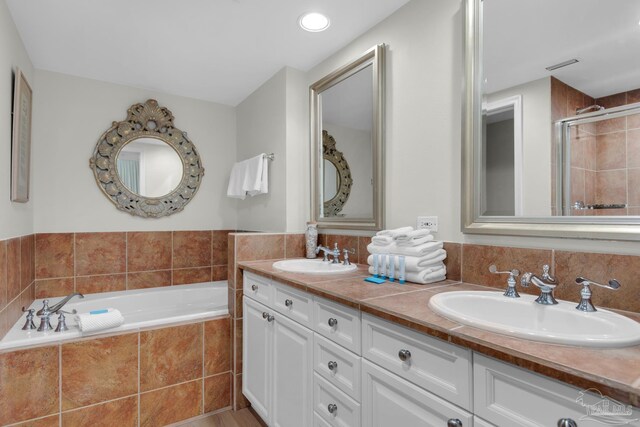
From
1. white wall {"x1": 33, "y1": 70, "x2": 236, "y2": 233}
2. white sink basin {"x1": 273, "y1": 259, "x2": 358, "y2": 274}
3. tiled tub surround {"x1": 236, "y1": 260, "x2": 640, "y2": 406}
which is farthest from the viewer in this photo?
white wall {"x1": 33, "y1": 70, "x2": 236, "y2": 233}

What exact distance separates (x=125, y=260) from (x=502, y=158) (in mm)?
2866

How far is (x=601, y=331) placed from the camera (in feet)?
2.97

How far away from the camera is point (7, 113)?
185cm

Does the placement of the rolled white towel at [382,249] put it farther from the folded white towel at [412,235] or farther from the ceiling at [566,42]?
the ceiling at [566,42]

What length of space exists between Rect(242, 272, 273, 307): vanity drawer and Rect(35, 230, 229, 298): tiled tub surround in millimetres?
1249

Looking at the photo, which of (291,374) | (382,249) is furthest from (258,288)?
(382,249)

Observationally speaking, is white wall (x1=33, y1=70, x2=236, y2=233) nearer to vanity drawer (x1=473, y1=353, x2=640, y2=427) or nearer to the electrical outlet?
the electrical outlet

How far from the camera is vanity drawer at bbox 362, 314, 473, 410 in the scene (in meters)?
0.84

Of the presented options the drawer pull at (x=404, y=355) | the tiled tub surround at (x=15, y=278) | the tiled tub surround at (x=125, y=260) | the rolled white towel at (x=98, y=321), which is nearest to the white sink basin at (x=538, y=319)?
the drawer pull at (x=404, y=355)

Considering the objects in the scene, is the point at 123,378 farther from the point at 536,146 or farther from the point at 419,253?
the point at 536,146

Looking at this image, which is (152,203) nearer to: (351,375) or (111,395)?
(111,395)

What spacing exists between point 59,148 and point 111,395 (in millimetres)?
1895

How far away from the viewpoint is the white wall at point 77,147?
254cm

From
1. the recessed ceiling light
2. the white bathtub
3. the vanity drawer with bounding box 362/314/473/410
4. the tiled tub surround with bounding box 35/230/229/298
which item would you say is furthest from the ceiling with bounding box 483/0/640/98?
the tiled tub surround with bounding box 35/230/229/298
